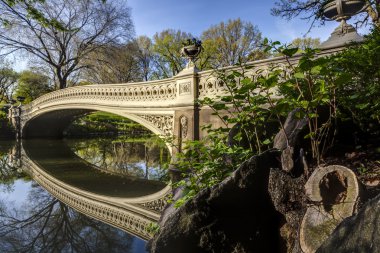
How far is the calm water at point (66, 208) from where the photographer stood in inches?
131

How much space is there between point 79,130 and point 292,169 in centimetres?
2469

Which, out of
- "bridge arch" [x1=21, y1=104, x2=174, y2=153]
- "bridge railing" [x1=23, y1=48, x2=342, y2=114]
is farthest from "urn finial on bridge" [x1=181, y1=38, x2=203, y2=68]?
Answer: "bridge arch" [x1=21, y1=104, x2=174, y2=153]

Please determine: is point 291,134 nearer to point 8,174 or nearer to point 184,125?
point 184,125

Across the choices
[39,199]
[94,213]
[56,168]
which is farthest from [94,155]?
[94,213]

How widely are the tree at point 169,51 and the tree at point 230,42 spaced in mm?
3615

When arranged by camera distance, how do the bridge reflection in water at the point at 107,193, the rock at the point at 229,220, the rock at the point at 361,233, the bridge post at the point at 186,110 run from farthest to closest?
the bridge post at the point at 186,110, the bridge reflection in water at the point at 107,193, the rock at the point at 229,220, the rock at the point at 361,233

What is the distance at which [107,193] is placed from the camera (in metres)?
5.85

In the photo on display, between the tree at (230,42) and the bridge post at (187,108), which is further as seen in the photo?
the tree at (230,42)

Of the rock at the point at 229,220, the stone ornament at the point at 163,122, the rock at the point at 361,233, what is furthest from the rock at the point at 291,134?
the stone ornament at the point at 163,122

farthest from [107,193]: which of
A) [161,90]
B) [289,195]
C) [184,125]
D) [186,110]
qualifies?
[289,195]

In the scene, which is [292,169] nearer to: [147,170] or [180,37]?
[147,170]

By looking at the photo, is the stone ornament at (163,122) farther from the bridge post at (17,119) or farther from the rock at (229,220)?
the bridge post at (17,119)

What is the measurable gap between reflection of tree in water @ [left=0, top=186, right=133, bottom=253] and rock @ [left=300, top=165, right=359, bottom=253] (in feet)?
6.83

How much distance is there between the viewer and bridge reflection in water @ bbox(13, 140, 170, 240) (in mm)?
4246
